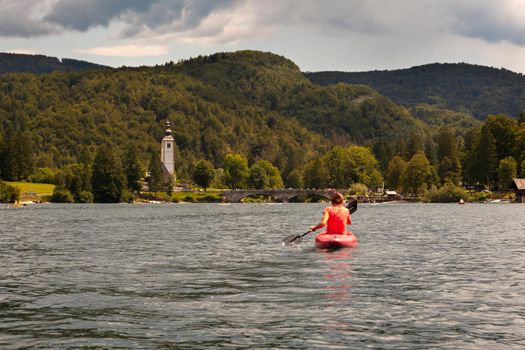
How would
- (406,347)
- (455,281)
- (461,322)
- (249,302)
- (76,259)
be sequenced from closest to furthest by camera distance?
(406,347) < (461,322) < (249,302) < (455,281) < (76,259)

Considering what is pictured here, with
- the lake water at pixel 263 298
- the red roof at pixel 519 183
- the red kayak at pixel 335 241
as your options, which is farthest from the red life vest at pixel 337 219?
the red roof at pixel 519 183

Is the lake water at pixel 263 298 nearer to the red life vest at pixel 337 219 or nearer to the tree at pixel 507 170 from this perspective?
the red life vest at pixel 337 219

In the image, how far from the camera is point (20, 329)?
2211cm

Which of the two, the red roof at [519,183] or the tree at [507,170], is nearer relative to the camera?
the red roof at [519,183]

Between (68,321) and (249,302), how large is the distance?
20.1 feet

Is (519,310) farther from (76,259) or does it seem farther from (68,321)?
(76,259)

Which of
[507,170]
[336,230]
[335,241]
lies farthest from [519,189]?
[335,241]

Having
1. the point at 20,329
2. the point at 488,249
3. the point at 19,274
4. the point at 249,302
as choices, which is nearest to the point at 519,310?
the point at 249,302

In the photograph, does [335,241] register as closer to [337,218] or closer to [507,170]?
[337,218]

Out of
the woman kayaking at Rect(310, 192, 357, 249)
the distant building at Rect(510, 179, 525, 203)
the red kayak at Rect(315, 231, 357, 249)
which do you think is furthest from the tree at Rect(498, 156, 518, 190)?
the red kayak at Rect(315, 231, 357, 249)

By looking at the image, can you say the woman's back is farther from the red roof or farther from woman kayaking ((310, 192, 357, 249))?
the red roof

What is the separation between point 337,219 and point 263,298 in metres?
18.8

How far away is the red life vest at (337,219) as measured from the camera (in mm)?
44625

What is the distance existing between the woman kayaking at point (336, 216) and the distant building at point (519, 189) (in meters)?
148
